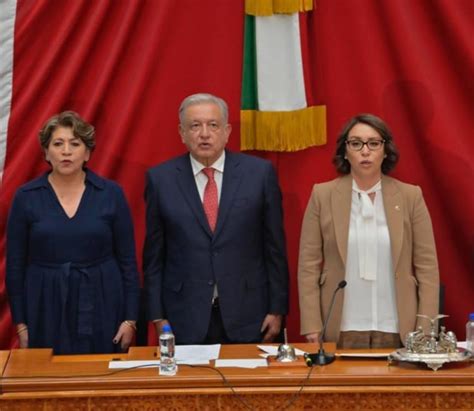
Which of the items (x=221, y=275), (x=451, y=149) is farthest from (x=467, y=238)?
(x=221, y=275)

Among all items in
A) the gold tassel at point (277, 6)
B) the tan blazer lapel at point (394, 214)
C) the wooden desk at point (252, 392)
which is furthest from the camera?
the gold tassel at point (277, 6)

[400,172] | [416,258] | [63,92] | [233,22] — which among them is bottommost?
[416,258]

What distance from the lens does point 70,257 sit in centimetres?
356

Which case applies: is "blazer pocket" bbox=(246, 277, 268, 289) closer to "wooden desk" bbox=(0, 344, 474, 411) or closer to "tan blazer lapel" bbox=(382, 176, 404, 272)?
"tan blazer lapel" bbox=(382, 176, 404, 272)

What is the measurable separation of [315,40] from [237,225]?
1.00 meters

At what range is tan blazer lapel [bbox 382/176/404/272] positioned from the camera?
3516 millimetres

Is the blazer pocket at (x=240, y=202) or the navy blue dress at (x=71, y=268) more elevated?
the blazer pocket at (x=240, y=202)

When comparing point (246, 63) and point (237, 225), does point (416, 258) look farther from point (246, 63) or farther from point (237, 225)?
point (246, 63)

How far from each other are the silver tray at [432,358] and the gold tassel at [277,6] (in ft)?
5.62

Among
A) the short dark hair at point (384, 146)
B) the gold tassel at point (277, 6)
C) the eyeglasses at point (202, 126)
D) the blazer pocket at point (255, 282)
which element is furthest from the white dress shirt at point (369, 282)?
the gold tassel at point (277, 6)

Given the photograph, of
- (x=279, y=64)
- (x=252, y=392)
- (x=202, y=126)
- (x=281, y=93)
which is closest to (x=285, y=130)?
(x=281, y=93)

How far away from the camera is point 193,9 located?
163 inches

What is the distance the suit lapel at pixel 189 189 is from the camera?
3.59 m

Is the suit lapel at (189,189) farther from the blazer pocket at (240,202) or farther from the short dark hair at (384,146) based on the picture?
the short dark hair at (384,146)
